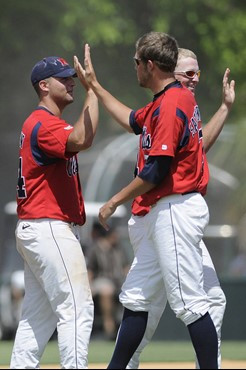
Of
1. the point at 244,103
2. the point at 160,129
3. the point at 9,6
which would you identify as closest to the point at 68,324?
the point at 160,129

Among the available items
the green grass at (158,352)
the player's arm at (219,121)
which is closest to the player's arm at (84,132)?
the player's arm at (219,121)

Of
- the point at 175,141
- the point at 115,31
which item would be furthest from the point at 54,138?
the point at 115,31

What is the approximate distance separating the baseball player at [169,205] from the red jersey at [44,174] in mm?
406

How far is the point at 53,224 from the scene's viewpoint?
21.2ft

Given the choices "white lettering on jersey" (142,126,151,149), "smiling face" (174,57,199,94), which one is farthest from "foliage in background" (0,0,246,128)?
"white lettering on jersey" (142,126,151,149)

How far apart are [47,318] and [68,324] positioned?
0.37 m

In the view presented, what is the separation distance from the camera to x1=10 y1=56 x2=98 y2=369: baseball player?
249 inches

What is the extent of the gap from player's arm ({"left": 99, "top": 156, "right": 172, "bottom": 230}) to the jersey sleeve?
18.2 inches

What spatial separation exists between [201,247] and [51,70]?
4.61ft

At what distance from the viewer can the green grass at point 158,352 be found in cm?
1048

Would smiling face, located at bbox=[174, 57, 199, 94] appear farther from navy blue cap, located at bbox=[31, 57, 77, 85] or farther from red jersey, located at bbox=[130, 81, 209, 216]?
navy blue cap, located at bbox=[31, 57, 77, 85]

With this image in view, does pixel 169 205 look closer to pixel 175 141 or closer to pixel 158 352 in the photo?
pixel 175 141

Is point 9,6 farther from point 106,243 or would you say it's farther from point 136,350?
point 136,350

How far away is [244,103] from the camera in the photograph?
2353cm
